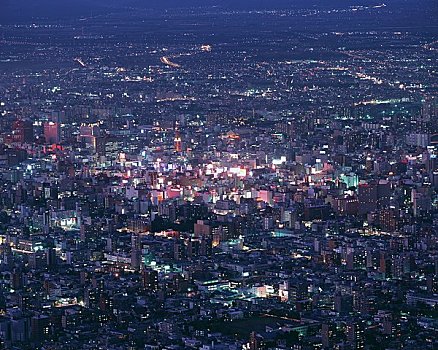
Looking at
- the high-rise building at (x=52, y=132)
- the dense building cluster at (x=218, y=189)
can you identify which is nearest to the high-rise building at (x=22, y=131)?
the dense building cluster at (x=218, y=189)

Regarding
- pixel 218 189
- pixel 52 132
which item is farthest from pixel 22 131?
pixel 218 189

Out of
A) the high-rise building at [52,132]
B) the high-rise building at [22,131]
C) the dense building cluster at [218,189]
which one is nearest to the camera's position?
the dense building cluster at [218,189]

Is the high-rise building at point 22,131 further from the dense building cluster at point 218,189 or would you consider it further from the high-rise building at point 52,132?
the high-rise building at point 52,132

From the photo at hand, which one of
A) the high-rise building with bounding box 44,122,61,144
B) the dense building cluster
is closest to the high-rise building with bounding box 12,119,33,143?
the dense building cluster

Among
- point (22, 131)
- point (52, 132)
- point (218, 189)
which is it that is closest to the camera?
point (218, 189)

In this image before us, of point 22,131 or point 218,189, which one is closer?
point 218,189

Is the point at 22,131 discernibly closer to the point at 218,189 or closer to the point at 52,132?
the point at 52,132

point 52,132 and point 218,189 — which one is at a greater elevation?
point 218,189

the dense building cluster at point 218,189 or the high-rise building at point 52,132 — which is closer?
the dense building cluster at point 218,189
